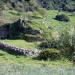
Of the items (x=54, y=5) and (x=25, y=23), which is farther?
(x=54, y=5)

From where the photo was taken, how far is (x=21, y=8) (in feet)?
273

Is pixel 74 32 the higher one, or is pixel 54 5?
pixel 74 32

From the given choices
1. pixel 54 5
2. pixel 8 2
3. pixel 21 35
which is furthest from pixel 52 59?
pixel 54 5

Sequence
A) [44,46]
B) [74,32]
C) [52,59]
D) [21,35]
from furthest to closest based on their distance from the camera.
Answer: [21,35], [44,46], [74,32], [52,59]

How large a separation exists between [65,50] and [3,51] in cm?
643

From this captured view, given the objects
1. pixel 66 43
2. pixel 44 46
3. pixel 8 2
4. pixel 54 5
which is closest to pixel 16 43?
pixel 44 46

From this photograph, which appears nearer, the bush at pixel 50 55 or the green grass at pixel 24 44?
the bush at pixel 50 55

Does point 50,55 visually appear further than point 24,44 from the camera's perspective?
No

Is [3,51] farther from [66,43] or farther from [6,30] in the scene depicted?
[6,30]

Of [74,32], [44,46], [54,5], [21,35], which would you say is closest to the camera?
[74,32]

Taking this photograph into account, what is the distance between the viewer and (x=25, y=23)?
5284 cm

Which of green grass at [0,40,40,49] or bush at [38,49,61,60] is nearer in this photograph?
bush at [38,49,61,60]

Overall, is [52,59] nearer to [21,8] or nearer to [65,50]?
[65,50]

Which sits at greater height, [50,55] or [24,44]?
[50,55]
